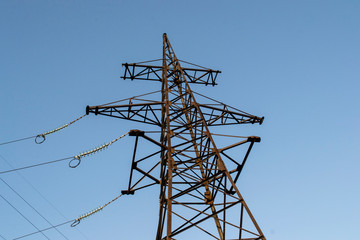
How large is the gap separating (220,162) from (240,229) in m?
1.51

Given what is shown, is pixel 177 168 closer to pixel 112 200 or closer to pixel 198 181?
pixel 198 181

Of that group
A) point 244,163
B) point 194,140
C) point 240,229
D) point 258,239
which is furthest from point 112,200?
point 258,239

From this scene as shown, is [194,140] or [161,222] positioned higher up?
[194,140]

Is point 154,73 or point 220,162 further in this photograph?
point 154,73

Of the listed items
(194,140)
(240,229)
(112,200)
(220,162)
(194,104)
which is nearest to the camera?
(240,229)

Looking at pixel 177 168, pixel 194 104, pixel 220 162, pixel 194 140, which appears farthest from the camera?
pixel 194 104

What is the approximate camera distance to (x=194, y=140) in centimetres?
919

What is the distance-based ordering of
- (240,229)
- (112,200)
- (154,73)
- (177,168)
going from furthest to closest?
(154,73), (112,200), (177,168), (240,229)

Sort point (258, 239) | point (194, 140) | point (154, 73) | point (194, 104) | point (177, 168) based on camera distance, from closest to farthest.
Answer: point (258, 239), point (177, 168), point (194, 140), point (194, 104), point (154, 73)

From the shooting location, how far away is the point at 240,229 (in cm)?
717

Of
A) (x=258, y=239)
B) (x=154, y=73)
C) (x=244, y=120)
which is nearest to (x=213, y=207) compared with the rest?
(x=258, y=239)

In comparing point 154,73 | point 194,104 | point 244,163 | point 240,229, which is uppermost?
point 154,73

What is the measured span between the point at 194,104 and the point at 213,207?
→ 9.64ft

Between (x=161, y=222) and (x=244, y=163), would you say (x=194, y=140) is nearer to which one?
(x=244, y=163)
